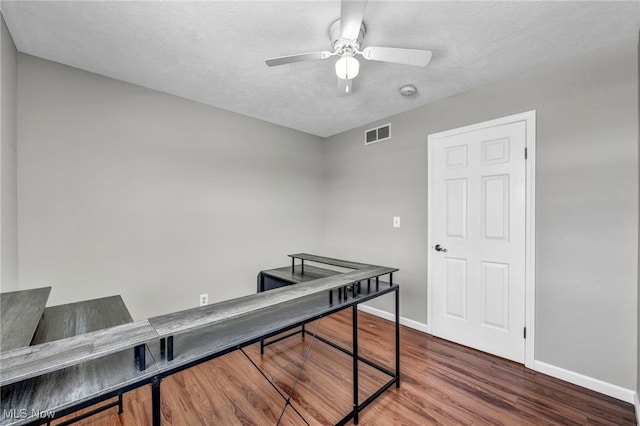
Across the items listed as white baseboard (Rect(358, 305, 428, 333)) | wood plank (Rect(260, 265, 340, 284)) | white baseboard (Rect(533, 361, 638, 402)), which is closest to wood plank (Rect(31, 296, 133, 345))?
wood plank (Rect(260, 265, 340, 284))

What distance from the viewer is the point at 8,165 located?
1724 millimetres

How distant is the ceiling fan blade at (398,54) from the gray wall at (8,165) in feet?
7.20

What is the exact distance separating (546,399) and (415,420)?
3.22 feet

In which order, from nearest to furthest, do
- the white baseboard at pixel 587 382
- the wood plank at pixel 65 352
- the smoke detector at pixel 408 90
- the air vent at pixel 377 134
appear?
the wood plank at pixel 65 352, the white baseboard at pixel 587 382, the smoke detector at pixel 408 90, the air vent at pixel 377 134

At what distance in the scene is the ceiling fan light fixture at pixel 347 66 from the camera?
158 centimetres

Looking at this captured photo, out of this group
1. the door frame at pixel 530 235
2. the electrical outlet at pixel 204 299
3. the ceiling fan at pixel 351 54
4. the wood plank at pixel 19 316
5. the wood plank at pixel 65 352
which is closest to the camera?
the wood plank at pixel 65 352

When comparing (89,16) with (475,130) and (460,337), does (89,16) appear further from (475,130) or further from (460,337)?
(460,337)

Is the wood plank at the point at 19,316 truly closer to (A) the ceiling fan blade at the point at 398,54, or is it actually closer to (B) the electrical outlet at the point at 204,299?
(B) the electrical outlet at the point at 204,299

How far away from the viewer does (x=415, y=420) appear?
165 centimetres

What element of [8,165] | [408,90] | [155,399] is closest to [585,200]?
[408,90]

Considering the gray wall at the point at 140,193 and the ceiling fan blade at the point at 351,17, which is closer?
the ceiling fan blade at the point at 351,17

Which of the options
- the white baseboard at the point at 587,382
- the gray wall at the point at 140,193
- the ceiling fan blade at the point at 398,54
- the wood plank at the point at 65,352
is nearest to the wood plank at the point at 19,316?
the wood plank at the point at 65,352

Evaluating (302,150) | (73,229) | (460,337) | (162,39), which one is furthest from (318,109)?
(460,337)

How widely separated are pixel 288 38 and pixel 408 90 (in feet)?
4.21
